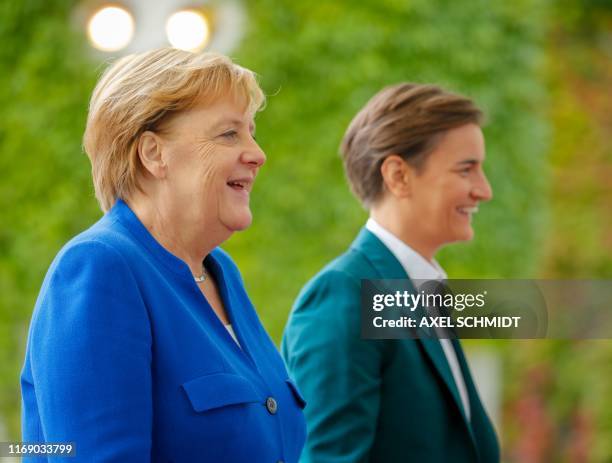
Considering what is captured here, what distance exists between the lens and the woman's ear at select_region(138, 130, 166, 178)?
5.59 feet

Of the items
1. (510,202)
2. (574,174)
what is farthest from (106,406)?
(574,174)

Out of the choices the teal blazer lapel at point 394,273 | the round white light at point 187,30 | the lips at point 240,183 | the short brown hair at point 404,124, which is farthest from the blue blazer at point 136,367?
the round white light at point 187,30

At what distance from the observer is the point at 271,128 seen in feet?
18.7

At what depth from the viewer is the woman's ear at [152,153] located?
1705mm

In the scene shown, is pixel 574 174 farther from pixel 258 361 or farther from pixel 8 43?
pixel 258 361

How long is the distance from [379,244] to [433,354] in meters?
0.27

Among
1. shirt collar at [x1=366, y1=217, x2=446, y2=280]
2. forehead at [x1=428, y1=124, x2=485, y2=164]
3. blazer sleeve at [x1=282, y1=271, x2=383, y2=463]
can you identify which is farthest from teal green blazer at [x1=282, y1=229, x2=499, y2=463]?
forehead at [x1=428, y1=124, x2=485, y2=164]

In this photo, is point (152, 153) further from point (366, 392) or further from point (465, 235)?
point (465, 235)

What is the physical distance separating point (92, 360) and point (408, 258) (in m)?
0.99

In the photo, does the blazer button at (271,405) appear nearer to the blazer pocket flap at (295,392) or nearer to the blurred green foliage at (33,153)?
the blazer pocket flap at (295,392)

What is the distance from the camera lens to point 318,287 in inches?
87.7

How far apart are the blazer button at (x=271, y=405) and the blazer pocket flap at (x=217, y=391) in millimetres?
53

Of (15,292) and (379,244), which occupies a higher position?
(15,292)

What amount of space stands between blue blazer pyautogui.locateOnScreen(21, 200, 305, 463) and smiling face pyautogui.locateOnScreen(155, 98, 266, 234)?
0.08 meters
